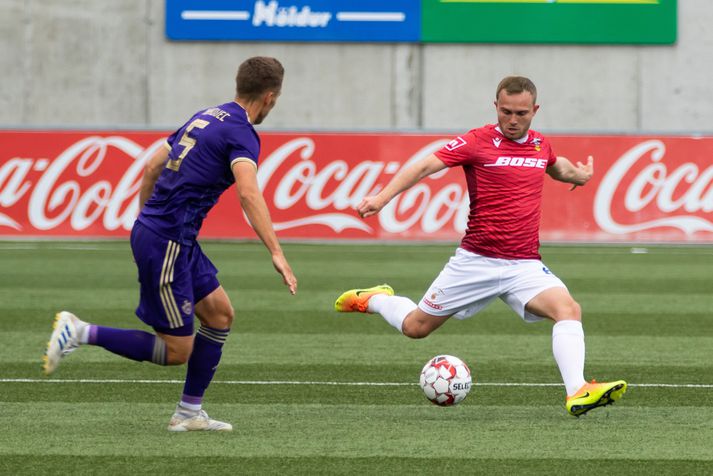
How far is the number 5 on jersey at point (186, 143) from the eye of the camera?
6.72 metres

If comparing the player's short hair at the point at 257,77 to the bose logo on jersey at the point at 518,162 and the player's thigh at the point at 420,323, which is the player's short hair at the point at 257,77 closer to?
the bose logo on jersey at the point at 518,162

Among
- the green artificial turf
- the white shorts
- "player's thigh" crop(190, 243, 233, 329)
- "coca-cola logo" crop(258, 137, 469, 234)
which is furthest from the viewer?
"coca-cola logo" crop(258, 137, 469, 234)

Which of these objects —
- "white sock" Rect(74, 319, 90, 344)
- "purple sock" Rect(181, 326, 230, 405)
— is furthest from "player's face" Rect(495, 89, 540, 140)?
"white sock" Rect(74, 319, 90, 344)

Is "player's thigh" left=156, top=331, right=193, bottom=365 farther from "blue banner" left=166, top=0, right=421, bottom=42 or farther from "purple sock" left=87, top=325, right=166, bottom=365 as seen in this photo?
"blue banner" left=166, top=0, right=421, bottom=42

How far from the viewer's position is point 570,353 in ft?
23.6

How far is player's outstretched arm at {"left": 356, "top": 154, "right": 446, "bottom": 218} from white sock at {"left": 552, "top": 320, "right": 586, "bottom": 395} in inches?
43.6

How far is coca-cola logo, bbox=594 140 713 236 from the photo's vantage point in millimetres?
20672

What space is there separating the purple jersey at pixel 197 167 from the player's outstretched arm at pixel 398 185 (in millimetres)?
822

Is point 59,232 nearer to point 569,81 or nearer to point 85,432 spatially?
point 569,81

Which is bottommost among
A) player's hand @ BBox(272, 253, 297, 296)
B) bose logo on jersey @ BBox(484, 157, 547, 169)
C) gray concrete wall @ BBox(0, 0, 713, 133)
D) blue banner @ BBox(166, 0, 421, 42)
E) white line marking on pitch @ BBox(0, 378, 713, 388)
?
white line marking on pitch @ BBox(0, 378, 713, 388)

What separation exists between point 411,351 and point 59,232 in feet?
39.1

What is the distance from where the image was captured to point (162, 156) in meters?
6.89

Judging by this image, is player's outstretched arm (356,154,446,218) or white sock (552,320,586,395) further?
player's outstretched arm (356,154,446,218)

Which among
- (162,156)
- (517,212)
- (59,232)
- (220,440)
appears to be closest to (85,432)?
(220,440)
